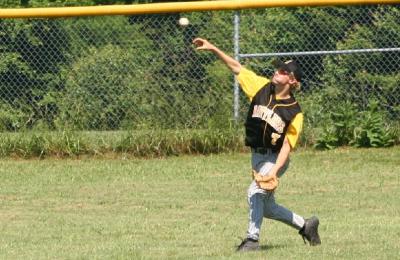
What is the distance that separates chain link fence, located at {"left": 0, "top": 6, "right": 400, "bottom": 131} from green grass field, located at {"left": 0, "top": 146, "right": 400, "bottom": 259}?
2.39 feet

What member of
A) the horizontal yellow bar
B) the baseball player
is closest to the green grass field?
the baseball player

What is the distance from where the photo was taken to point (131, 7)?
14.2 m

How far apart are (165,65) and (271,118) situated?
20.5 feet

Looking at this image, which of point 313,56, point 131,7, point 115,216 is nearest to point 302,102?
point 313,56

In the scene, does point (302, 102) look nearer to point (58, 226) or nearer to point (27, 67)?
point (27, 67)

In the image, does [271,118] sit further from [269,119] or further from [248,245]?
[248,245]

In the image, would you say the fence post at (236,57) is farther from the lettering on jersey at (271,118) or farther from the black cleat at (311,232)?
the lettering on jersey at (271,118)

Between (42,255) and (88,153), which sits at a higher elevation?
(42,255)

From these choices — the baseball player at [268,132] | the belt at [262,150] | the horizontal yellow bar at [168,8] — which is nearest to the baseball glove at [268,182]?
the baseball player at [268,132]

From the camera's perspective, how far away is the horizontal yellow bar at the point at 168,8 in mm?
14195

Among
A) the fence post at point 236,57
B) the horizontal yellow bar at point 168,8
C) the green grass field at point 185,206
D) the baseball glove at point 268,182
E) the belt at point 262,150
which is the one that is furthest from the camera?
the fence post at point 236,57

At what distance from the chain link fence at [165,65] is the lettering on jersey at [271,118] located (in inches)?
234

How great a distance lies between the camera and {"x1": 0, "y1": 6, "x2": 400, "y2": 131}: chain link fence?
1444 centimetres

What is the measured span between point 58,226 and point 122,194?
1964 mm
